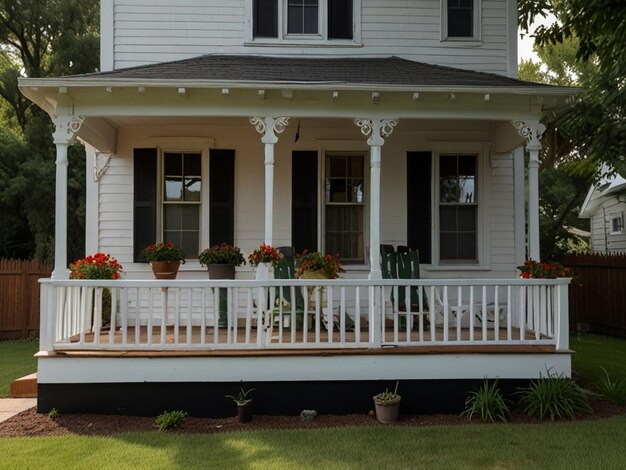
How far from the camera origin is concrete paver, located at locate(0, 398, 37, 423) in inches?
210

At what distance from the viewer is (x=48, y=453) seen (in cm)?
433

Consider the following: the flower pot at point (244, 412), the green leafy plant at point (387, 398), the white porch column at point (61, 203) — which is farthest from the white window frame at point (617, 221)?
the white porch column at point (61, 203)

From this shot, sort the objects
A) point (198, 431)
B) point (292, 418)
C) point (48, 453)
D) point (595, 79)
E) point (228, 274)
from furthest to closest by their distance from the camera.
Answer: point (595, 79) < point (228, 274) < point (292, 418) < point (198, 431) < point (48, 453)

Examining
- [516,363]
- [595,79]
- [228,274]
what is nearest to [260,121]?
[228,274]

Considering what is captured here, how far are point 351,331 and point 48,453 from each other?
11.5ft

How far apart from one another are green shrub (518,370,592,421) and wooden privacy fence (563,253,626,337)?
567 cm

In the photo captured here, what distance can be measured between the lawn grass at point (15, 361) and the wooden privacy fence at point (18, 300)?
32 cm

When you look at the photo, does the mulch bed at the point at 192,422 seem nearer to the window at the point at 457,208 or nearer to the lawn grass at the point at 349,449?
the lawn grass at the point at 349,449

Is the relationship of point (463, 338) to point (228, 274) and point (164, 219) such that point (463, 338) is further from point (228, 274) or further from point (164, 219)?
point (164, 219)

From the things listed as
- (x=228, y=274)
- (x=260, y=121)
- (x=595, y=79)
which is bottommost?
(x=228, y=274)

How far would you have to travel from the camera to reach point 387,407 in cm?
505

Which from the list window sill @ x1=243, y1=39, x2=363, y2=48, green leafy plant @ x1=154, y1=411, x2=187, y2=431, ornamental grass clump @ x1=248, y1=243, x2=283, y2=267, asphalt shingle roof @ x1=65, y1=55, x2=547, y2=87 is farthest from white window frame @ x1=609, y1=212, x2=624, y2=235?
green leafy plant @ x1=154, y1=411, x2=187, y2=431

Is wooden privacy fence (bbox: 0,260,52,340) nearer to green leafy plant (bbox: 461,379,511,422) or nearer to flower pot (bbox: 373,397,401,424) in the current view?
flower pot (bbox: 373,397,401,424)

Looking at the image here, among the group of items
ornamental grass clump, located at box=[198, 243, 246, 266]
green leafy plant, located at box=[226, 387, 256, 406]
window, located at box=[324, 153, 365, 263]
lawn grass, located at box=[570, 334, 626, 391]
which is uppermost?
window, located at box=[324, 153, 365, 263]
